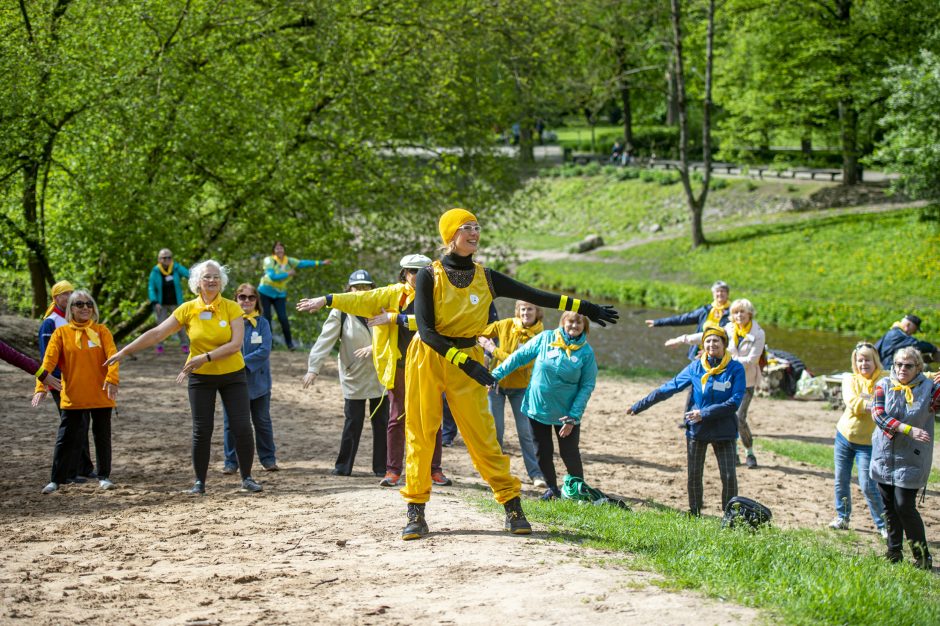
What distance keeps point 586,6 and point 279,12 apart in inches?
390

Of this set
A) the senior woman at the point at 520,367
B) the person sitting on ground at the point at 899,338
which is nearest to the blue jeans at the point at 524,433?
the senior woman at the point at 520,367

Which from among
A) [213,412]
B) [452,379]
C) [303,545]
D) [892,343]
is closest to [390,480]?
[213,412]

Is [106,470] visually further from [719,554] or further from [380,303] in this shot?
[719,554]

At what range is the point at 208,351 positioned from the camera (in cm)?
862

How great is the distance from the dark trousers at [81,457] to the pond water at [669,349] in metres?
15.3

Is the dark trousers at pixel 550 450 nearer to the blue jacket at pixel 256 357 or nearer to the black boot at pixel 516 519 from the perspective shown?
the black boot at pixel 516 519

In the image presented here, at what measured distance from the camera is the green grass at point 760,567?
548cm

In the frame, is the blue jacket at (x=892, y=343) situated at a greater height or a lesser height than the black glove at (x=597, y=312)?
lesser

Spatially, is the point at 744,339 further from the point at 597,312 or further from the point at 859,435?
the point at 597,312

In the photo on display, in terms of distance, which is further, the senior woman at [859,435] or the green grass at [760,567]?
the senior woman at [859,435]

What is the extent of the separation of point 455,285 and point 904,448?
12.5 feet

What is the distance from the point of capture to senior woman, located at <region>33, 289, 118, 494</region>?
29.7 feet

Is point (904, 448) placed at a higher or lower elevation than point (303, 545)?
higher

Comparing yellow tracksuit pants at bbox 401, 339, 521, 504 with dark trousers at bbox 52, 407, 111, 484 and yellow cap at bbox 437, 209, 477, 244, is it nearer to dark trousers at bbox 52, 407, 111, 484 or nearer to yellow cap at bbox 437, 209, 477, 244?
yellow cap at bbox 437, 209, 477, 244
